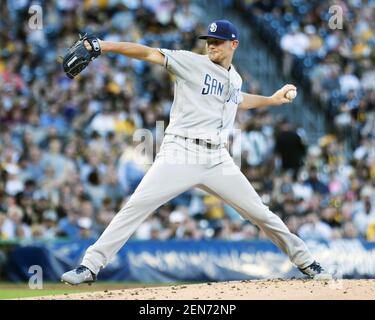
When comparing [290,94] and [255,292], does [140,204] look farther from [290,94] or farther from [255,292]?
[290,94]

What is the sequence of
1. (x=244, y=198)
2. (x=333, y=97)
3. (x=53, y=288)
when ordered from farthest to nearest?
(x=333, y=97)
(x=53, y=288)
(x=244, y=198)

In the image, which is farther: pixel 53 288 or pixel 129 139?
pixel 129 139

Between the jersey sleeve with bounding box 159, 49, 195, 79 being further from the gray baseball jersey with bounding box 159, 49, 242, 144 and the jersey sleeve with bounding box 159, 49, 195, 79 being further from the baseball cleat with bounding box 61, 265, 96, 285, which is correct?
the baseball cleat with bounding box 61, 265, 96, 285

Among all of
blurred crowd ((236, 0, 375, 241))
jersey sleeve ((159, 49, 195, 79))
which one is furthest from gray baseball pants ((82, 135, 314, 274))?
blurred crowd ((236, 0, 375, 241))

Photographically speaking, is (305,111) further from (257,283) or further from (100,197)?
(257,283)

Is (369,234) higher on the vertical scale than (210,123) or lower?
lower

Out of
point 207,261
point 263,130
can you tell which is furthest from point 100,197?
point 263,130

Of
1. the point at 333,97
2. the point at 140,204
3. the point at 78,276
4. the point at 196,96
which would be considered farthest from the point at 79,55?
the point at 333,97

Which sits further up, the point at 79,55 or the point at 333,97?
the point at 79,55

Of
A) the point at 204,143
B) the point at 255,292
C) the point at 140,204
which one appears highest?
the point at 204,143
